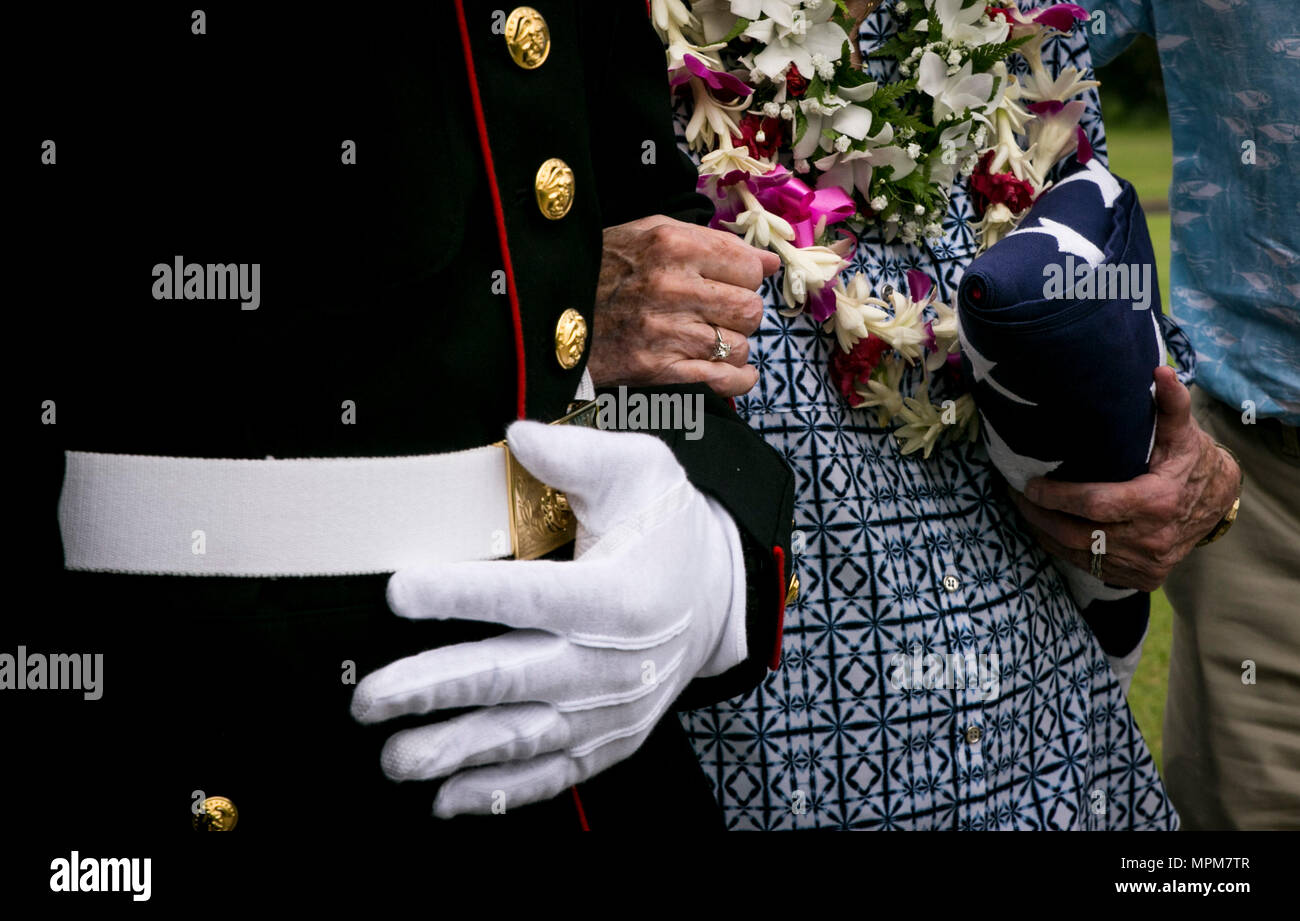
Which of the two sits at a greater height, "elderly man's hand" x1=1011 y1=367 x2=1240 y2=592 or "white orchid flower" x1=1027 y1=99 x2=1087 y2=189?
"white orchid flower" x1=1027 y1=99 x2=1087 y2=189

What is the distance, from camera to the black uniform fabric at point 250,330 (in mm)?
769

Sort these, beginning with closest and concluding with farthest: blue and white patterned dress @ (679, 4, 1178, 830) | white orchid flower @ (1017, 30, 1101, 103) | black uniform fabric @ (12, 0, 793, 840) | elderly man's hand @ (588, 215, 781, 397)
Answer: black uniform fabric @ (12, 0, 793, 840), elderly man's hand @ (588, 215, 781, 397), blue and white patterned dress @ (679, 4, 1178, 830), white orchid flower @ (1017, 30, 1101, 103)

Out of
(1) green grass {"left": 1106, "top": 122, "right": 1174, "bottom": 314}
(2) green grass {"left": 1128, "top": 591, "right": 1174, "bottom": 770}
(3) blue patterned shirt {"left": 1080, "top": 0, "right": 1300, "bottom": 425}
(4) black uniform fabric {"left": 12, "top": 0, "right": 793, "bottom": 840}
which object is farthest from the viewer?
(1) green grass {"left": 1106, "top": 122, "right": 1174, "bottom": 314}

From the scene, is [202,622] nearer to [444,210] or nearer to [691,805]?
[444,210]

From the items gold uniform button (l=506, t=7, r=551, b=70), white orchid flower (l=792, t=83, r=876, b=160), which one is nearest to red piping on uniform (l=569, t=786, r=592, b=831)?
gold uniform button (l=506, t=7, r=551, b=70)

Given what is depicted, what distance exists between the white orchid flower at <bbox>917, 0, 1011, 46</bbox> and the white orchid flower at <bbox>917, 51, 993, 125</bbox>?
35 mm

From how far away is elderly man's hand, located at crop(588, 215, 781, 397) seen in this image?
1.21 m

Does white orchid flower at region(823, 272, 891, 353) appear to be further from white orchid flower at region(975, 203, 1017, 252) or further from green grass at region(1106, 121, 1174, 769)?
green grass at region(1106, 121, 1174, 769)

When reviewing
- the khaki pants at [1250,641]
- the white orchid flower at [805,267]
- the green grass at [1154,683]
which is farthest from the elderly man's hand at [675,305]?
the green grass at [1154,683]

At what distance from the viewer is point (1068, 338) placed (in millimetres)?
1295

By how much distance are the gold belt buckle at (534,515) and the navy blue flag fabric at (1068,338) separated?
0.59 meters

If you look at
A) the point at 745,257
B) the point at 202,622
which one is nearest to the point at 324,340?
the point at 202,622

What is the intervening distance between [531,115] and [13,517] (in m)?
0.46

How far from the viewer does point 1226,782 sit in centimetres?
204
